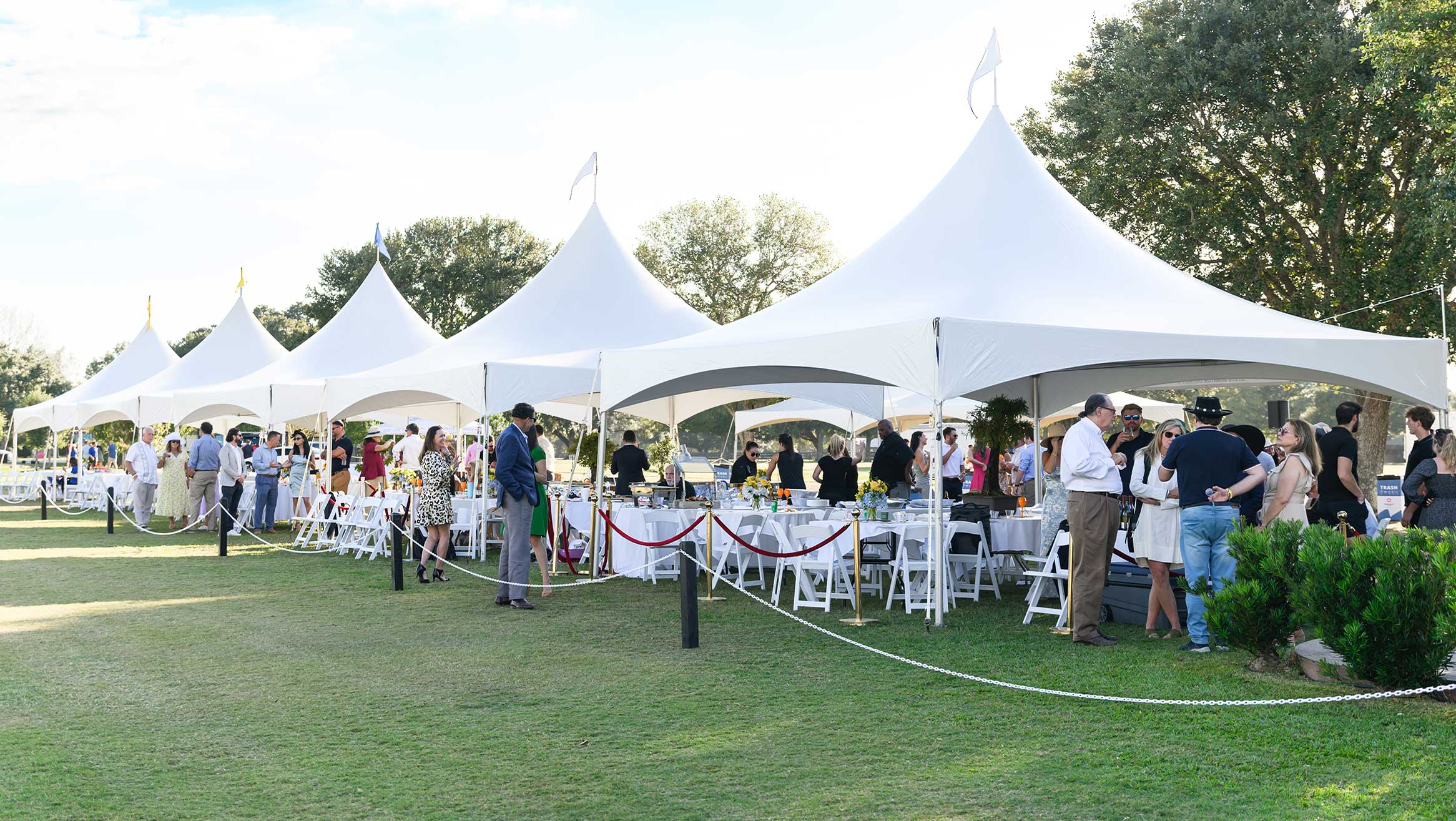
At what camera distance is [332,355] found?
1886cm

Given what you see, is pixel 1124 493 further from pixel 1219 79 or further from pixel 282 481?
pixel 282 481

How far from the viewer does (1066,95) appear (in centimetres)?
2241

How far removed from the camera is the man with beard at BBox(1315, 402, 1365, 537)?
7914mm

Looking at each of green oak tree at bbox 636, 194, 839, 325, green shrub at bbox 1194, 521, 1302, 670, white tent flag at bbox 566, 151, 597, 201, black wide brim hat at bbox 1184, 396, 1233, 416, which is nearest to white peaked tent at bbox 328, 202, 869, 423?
white tent flag at bbox 566, 151, 597, 201

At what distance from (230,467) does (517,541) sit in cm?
916

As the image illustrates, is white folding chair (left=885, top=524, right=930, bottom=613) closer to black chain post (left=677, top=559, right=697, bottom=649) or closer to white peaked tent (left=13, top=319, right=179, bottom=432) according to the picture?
black chain post (left=677, top=559, right=697, bottom=649)

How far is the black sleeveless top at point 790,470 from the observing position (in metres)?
13.7

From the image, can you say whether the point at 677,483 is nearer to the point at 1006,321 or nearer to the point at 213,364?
the point at 1006,321

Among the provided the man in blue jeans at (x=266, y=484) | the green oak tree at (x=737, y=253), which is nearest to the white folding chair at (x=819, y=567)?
the man in blue jeans at (x=266, y=484)

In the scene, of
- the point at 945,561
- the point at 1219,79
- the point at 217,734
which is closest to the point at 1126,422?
the point at 945,561

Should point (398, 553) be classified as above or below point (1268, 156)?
below

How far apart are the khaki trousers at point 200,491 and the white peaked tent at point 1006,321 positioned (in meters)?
9.66

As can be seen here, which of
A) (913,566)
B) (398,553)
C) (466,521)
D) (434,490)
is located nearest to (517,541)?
(398,553)

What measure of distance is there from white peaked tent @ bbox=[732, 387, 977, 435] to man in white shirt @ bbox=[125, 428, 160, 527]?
10658 millimetres
